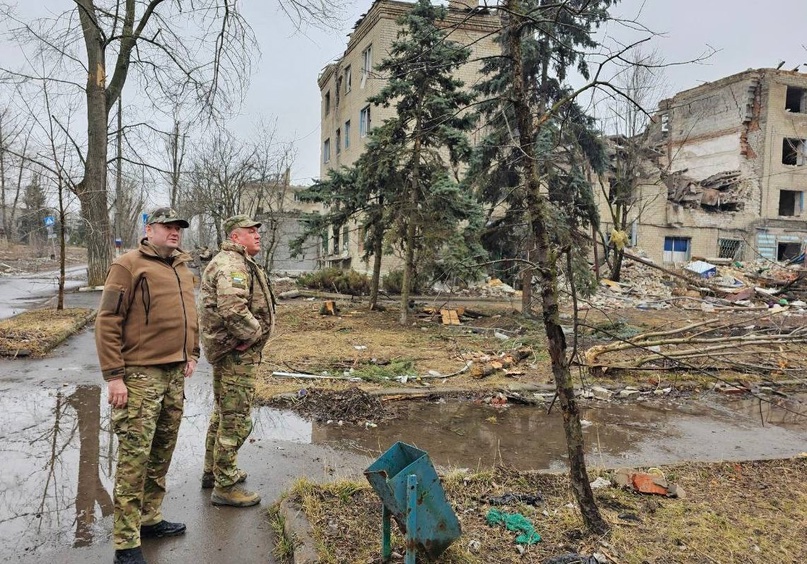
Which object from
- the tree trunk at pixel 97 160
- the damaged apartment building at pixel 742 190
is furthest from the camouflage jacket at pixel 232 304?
the damaged apartment building at pixel 742 190

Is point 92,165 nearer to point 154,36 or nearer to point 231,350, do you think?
point 154,36

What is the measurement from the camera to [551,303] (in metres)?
3.31

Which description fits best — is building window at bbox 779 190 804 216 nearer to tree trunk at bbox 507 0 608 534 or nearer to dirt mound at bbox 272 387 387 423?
dirt mound at bbox 272 387 387 423

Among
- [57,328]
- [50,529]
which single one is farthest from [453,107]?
[50,529]

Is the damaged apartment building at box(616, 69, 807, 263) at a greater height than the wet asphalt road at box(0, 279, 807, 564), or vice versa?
the damaged apartment building at box(616, 69, 807, 263)

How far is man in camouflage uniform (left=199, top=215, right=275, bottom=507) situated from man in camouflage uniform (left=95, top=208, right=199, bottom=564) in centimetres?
25

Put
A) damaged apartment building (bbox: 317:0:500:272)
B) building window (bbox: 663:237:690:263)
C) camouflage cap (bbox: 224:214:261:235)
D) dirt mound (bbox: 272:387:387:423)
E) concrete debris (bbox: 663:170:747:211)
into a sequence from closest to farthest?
camouflage cap (bbox: 224:214:261:235)
dirt mound (bbox: 272:387:387:423)
damaged apartment building (bbox: 317:0:500:272)
building window (bbox: 663:237:690:263)
concrete debris (bbox: 663:170:747:211)

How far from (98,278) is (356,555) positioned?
19.3 meters

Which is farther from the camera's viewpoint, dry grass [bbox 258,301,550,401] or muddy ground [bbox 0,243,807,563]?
dry grass [bbox 258,301,550,401]

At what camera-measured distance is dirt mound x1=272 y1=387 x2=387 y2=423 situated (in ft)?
20.7

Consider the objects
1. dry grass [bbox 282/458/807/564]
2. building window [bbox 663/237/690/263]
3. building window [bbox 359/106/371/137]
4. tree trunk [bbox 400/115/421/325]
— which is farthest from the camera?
building window [bbox 663/237/690/263]

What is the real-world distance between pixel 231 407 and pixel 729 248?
119 feet

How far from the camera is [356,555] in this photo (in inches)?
122

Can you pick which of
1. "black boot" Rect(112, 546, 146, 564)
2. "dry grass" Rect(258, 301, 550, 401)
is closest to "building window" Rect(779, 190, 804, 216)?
"dry grass" Rect(258, 301, 550, 401)
